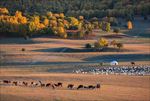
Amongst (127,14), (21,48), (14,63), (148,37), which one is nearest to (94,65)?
(14,63)

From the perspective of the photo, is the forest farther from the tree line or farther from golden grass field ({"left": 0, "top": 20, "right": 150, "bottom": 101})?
golden grass field ({"left": 0, "top": 20, "right": 150, "bottom": 101})

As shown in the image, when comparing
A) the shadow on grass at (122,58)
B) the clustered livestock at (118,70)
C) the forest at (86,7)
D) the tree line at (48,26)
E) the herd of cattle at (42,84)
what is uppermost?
the forest at (86,7)

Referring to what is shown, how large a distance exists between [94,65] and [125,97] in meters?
27.3

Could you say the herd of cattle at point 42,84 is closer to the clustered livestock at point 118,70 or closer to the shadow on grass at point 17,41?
the clustered livestock at point 118,70

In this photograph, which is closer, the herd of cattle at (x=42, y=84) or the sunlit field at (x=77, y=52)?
the sunlit field at (x=77, y=52)

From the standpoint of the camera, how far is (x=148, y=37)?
113 metres

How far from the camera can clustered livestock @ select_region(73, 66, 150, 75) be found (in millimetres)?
62459

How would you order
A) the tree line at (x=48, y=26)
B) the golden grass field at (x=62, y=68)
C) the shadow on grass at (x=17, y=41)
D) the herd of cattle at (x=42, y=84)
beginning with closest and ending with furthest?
the golden grass field at (x=62, y=68) → the herd of cattle at (x=42, y=84) → the shadow on grass at (x=17, y=41) → the tree line at (x=48, y=26)

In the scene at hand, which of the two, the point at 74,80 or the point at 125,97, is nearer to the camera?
the point at 125,97

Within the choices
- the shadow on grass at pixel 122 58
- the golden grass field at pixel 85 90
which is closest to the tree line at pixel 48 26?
the shadow on grass at pixel 122 58

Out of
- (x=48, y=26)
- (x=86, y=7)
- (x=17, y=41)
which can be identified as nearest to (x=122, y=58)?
(x=17, y=41)

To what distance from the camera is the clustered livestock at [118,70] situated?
62459mm

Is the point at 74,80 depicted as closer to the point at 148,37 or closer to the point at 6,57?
the point at 6,57

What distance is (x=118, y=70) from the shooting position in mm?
64562
